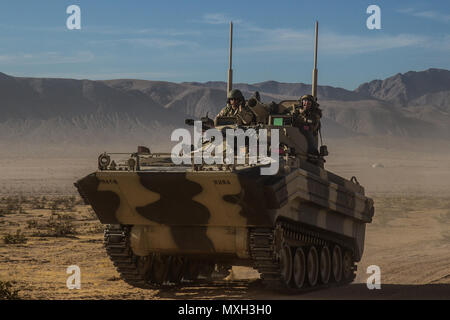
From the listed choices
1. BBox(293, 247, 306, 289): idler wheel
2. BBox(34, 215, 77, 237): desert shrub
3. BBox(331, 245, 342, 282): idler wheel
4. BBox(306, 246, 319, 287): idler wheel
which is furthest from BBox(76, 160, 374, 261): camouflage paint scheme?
BBox(34, 215, 77, 237): desert shrub

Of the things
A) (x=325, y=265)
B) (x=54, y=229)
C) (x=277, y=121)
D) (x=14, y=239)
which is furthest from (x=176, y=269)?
(x=54, y=229)

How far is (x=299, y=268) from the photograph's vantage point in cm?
1597

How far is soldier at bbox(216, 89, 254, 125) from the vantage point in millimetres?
17109

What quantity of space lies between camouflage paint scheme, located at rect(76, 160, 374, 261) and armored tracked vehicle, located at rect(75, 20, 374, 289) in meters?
0.02

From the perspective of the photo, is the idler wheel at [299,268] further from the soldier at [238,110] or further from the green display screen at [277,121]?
the soldier at [238,110]

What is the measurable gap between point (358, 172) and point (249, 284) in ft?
210

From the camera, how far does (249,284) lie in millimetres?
17000

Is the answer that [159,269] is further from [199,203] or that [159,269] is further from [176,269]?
[199,203]

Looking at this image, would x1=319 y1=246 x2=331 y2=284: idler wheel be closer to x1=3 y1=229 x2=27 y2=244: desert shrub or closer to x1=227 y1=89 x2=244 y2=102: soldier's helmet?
x1=227 y1=89 x2=244 y2=102: soldier's helmet

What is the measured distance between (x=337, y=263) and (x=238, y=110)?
353cm
